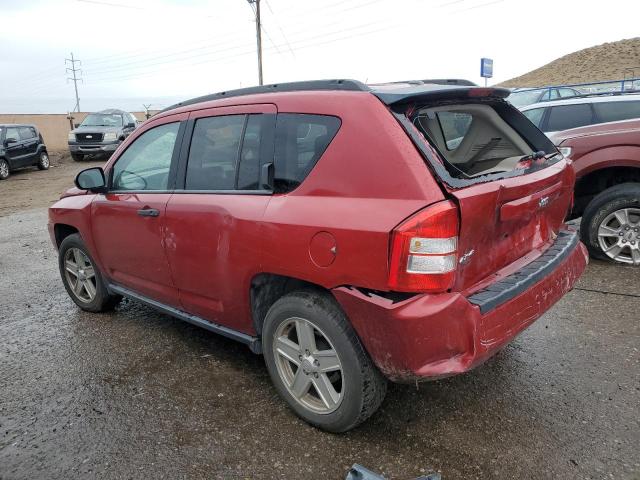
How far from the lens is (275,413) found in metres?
2.89

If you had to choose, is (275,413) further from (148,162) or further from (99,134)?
(99,134)

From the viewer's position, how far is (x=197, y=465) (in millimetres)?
2477

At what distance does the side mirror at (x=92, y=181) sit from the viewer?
385cm

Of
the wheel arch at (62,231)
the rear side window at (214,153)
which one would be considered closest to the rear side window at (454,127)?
the rear side window at (214,153)

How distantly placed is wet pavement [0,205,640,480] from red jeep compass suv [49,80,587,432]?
295mm

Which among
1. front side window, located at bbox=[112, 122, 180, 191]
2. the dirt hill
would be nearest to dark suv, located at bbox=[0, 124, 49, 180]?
front side window, located at bbox=[112, 122, 180, 191]

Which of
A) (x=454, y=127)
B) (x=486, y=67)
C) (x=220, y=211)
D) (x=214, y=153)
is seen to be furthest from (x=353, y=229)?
(x=486, y=67)

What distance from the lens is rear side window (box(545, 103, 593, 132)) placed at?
668 centimetres

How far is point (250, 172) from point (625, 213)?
12.8 ft

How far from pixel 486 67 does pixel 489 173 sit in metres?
20.9

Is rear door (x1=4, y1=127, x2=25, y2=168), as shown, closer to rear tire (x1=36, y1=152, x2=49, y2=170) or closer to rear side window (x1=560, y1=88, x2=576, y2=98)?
rear tire (x1=36, y1=152, x2=49, y2=170)

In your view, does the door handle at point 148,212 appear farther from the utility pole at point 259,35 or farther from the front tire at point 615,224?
the utility pole at point 259,35

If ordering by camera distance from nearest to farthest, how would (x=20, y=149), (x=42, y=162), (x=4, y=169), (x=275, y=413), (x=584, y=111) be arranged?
(x=275, y=413)
(x=584, y=111)
(x=4, y=169)
(x=20, y=149)
(x=42, y=162)

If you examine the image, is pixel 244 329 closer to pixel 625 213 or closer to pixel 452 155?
pixel 452 155
